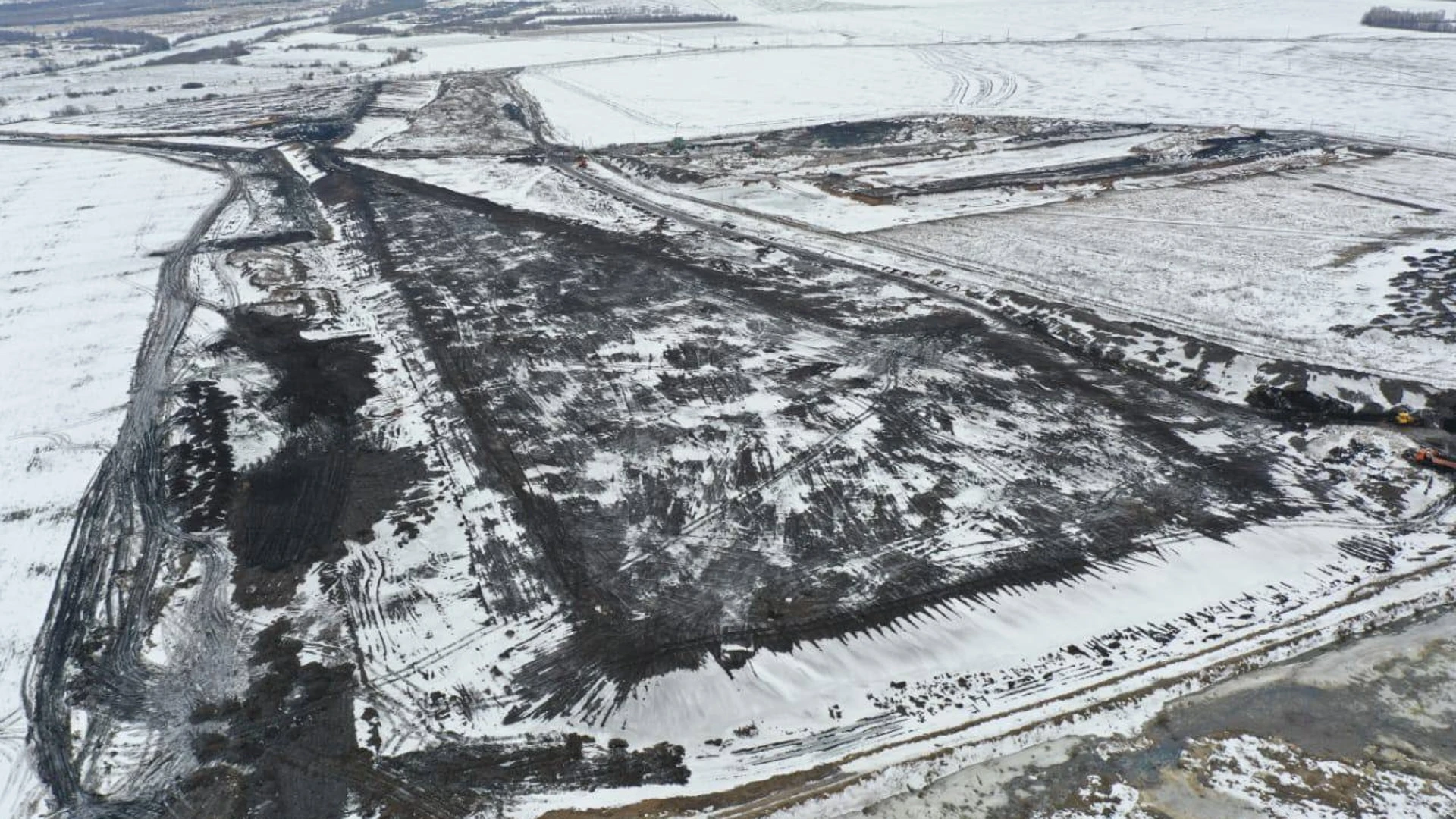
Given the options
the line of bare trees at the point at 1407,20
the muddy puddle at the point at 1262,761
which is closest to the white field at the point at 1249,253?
the muddy puddle at the point at 1262,761

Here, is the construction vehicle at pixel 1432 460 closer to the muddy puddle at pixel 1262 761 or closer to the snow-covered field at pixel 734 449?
the snow-covered field at pixel 734 449

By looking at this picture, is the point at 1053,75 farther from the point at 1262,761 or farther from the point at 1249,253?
the point at 1262,761

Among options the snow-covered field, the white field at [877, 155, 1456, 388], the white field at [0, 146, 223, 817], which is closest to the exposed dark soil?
the snow-covered field

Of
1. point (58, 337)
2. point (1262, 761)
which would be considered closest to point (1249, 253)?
point (1262, 761)

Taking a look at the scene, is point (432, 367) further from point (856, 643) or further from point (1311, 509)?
point (1311, 509)

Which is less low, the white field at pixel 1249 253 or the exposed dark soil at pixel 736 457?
the white field at pixel 1249 253

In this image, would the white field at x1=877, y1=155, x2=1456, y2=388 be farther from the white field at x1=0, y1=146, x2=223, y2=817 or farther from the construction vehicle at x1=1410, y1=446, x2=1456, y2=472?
the white field at x1=0, y1=146, x2=223, y2=817

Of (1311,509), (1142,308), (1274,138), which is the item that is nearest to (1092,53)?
(1274,138)
